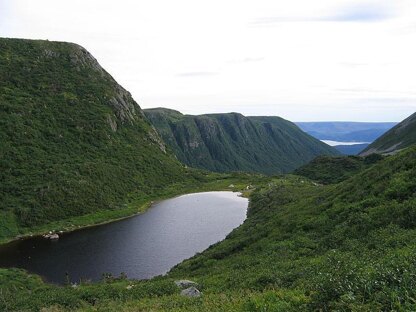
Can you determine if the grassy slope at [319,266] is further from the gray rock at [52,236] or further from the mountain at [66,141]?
the mountain at [66,141]

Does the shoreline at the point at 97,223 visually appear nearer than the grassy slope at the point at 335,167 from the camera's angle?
Yes

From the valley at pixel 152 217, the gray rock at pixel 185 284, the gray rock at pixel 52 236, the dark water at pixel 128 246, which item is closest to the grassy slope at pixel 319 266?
the valley at pixel 152 217

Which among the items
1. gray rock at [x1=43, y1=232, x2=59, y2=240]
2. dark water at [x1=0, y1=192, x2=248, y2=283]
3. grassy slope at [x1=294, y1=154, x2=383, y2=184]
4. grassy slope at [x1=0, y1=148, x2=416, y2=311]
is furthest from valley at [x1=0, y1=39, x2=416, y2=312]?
gray rock at [x1=43, y1=232, x2=59, y2=240]

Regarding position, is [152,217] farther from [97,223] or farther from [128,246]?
[128,246]

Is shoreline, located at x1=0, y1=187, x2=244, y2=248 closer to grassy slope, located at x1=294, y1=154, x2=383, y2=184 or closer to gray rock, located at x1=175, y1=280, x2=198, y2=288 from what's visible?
grassy slope, located at x1=294, y1=154, x2=383, y2=184

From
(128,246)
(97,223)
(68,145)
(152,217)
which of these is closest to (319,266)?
(128,246)

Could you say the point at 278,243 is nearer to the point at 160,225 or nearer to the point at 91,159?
the point at 160,225
